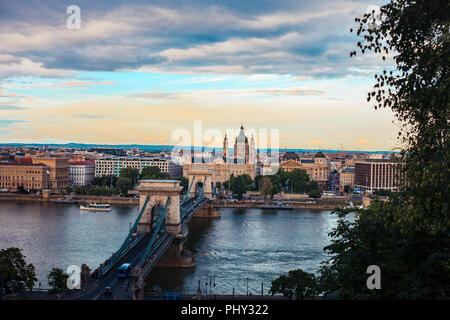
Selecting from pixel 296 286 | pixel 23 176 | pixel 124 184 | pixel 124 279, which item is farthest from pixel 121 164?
pixel 296 286

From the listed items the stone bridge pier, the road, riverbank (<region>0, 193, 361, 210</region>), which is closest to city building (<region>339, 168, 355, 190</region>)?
riverbank (<region>0, 193, 361, 210</region>)

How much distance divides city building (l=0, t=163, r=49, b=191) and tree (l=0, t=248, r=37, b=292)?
45692mm

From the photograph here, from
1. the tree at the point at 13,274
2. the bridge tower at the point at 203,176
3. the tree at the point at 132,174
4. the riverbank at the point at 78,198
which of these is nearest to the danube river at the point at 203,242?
the tree at the point at 13,274

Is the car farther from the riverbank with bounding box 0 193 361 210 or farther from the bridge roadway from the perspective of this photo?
the riverbank with bounding box 0 193 361 210

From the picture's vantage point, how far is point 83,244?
82.1 feet

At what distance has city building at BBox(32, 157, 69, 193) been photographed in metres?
61.1

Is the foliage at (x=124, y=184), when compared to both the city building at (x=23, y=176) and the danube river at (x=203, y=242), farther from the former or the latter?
the danube river at (x=203, y=242)

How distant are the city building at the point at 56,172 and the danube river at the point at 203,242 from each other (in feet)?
58.2

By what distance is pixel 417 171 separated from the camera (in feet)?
18.1

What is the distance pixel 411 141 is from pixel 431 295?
2020mm

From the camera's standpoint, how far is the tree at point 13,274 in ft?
48.3

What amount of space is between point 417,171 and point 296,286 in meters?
9.86

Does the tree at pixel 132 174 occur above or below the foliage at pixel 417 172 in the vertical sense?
below
